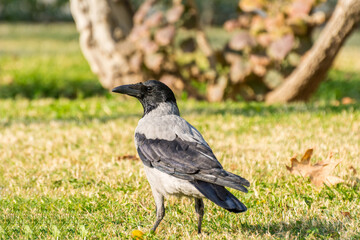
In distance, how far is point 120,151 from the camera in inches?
186

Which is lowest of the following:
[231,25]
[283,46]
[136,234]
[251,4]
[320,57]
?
[136,234]

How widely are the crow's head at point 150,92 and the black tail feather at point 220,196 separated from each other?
30.0 inches

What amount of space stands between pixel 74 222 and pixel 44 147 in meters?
1.92

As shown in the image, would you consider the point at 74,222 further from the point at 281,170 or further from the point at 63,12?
the point at 63,12

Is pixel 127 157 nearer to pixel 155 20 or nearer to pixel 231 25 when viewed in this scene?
pixel 155 20

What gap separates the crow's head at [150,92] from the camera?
3.17 m

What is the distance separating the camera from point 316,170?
3.69 meters

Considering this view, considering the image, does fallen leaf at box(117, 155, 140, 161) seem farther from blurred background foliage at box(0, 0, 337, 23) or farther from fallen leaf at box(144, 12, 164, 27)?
blurred background foliage at box(0, 0, 337, 23)

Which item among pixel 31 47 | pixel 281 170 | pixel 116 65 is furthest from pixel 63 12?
pixel 281 170

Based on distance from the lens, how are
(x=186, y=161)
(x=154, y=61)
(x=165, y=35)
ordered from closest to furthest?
A: (x=186, y=161), (x=165, y=35), (x=154, y=61)

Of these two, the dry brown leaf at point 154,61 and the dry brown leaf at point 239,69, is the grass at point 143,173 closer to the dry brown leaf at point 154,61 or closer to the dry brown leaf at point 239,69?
the dry brown leaf at point 239,69

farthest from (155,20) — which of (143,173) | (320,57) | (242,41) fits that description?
(143,173)

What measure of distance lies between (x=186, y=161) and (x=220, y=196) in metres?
0.28

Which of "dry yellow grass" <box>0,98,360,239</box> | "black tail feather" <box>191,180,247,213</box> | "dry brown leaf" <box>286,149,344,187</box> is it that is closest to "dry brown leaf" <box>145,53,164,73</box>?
"dry yellow grass" <box>0,98,360,239</box>
